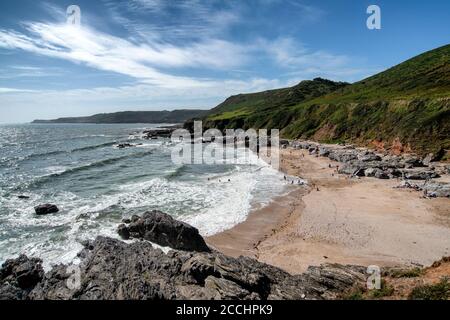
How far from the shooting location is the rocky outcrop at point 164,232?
79.9ft

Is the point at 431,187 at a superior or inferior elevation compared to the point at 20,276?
superior

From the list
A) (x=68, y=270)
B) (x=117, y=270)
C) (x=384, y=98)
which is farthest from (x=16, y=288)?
(x=384, y=98)

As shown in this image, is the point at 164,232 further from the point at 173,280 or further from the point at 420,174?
the point at 420,174

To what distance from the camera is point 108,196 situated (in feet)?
139

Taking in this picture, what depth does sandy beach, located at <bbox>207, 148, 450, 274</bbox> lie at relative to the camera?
24.4 m

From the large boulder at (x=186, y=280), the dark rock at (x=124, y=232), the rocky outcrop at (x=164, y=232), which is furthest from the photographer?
the dark rock at (x=124, y=232)

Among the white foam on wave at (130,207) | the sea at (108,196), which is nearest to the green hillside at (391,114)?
the sea at (108,196)

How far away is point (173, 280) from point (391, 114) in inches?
2911

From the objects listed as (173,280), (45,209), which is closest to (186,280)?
(173,280)

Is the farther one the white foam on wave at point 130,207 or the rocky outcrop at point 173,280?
the white foam on wave at point 130,207

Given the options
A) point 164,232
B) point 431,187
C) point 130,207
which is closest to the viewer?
point 164,232

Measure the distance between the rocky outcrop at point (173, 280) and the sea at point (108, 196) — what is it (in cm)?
681

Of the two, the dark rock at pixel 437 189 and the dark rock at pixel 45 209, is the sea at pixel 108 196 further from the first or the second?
the dark rock at pixel 437 189

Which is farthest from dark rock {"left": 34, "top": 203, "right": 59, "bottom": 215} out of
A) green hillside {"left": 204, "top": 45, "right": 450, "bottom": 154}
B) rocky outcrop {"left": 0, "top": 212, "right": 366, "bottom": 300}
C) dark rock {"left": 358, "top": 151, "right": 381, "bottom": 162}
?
green hillside {"left": 204, "top": 45, "right": 450, "bottom": 154}
